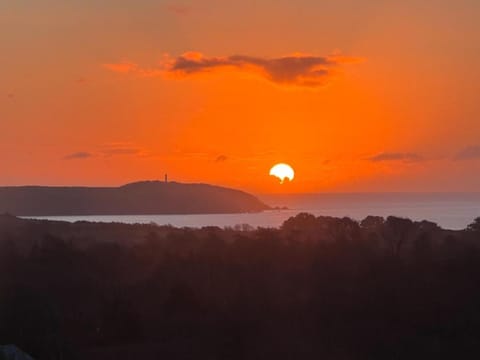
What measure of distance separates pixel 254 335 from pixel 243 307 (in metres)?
2.69

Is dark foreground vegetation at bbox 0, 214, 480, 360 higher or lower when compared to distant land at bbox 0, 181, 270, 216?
lower

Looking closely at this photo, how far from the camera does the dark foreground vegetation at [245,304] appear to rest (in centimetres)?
2425

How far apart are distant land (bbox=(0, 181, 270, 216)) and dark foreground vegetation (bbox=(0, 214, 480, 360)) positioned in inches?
4931

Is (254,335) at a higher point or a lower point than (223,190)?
lower

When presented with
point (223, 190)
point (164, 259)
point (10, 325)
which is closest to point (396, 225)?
point (164, 259)

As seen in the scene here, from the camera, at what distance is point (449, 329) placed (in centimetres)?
2638

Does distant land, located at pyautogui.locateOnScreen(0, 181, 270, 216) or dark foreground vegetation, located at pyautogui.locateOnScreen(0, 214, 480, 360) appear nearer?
dark foreground vegetation, located at pyautogui.locateOnScreen(0, 214, 480, 360)

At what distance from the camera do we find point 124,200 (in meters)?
182

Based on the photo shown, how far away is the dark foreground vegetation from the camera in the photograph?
79.6 feet

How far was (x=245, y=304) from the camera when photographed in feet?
94.3

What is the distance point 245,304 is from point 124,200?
155958mm

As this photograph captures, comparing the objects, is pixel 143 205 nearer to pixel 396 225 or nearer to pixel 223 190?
pixel 223 190

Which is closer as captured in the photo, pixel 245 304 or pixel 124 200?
pixel 245 304

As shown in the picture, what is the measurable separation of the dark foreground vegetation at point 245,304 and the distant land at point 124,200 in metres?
125
